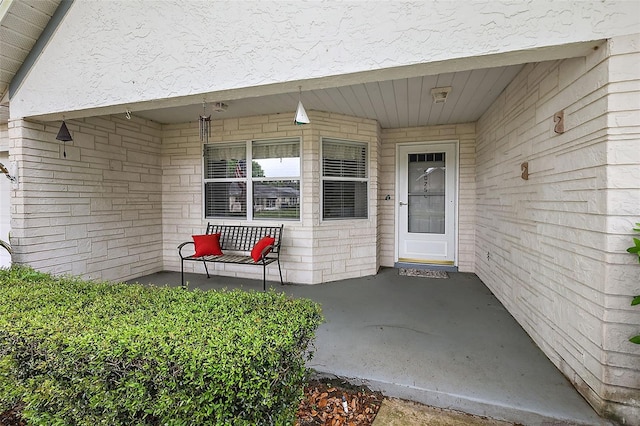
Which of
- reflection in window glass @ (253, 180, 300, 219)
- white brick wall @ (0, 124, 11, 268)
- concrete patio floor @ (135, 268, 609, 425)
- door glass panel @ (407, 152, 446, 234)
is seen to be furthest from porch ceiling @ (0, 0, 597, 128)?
concrete patio floor @ (135, 268, 609, 425)

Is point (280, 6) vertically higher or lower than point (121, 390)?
higher

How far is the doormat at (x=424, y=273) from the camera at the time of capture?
468 centimetres

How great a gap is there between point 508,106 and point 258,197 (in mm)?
3485

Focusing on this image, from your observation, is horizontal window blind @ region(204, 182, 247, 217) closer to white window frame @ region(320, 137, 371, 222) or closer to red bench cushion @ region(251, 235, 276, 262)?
red bench cushion @ region(251, 235, 276, 262)

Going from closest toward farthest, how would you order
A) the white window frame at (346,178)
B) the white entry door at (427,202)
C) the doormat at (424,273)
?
the white window frame at (346,178), the doormat at (424,273), the white entry door at (427,202)

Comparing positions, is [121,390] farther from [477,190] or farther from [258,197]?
[477,190]

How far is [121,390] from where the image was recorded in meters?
1.27

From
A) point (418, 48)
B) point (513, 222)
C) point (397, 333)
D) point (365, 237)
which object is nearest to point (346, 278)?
point (365, 237)

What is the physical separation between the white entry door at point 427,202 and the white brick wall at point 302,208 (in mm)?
817

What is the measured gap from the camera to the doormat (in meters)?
4.68

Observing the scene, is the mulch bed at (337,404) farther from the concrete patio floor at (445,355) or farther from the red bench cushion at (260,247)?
the red bench cushion at (260,247)

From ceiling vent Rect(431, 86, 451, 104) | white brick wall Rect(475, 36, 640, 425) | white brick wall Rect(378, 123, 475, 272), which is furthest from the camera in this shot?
white brick wall Rect(378, 123, 475, 272)

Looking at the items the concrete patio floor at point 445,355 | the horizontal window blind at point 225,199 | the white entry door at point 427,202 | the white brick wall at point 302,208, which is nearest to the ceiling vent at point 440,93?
the white brick wall at point 302,208

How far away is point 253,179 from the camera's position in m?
4.62
